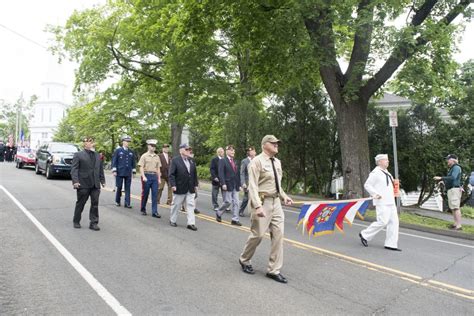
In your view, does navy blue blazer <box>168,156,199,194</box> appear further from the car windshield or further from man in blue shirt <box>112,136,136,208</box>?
the car windshield

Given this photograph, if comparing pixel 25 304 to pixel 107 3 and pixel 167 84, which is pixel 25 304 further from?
pixel 107 3

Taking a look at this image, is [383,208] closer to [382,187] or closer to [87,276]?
[382,187]

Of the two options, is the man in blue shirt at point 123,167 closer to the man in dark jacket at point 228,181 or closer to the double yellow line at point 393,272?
the man in dark jacket at point 228,181

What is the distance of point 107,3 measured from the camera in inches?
890

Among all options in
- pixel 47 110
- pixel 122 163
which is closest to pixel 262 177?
pixel 122 163

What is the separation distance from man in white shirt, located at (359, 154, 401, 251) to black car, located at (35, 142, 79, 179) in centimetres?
1470

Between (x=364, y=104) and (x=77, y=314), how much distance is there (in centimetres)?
1138

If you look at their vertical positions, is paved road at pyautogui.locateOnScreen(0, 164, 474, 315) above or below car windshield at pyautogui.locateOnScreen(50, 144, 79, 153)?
below

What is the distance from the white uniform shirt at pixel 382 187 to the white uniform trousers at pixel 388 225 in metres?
0.12

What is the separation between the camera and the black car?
17.4 metres

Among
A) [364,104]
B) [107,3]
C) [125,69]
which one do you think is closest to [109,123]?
[125,69]

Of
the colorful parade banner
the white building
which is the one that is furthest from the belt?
the white building

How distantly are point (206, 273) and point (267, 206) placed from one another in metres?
1.29

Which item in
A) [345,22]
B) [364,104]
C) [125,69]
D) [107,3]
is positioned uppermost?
[107,3]
